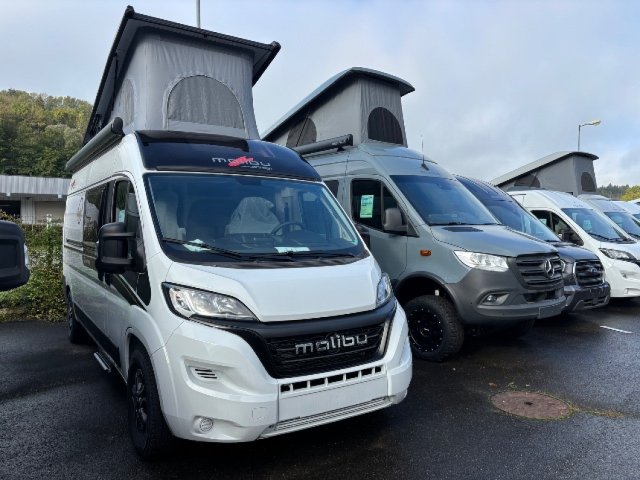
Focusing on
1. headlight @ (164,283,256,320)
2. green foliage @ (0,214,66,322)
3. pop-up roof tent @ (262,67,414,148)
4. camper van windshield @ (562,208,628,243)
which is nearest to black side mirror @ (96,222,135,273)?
headlight @ (164,283,256,320)

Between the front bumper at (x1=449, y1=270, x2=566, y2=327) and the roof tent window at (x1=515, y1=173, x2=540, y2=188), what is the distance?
36.2 feet

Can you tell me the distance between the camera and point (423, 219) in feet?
19.4

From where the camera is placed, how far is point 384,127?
362 inches

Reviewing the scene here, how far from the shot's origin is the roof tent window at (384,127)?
9.03 metres

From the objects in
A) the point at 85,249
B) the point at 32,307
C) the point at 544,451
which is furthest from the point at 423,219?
the point at 32,307

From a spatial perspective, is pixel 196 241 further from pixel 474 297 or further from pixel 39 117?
pixel 39 117

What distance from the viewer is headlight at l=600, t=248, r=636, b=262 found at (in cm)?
887

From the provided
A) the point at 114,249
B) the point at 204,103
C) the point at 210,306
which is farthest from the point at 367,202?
the point at 210,306

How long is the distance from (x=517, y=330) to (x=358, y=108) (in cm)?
478

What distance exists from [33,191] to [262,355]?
44.8 metres

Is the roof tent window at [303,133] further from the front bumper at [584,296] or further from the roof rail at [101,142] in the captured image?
the front bumper at [584,296]

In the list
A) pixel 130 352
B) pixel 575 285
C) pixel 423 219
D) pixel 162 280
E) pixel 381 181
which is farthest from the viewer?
pixel 575 285

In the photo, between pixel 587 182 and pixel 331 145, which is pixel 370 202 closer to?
pixel 331 145

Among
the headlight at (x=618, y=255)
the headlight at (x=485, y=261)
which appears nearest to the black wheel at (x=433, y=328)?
the headlight at (x=485, y=261)
